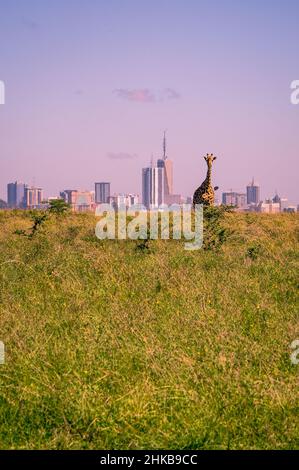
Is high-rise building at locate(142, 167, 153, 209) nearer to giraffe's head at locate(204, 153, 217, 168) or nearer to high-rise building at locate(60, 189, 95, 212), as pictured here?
high-rise building at locate(60, 189, 95, 212)

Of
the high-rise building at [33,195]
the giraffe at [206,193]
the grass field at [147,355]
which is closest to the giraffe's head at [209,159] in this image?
the giraffe at [206,193]

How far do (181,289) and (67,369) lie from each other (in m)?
3.76

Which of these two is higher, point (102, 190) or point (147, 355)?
point (147, 355)

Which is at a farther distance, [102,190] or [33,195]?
[102,190]

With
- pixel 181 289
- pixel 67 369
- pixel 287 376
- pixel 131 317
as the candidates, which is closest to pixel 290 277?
pixel 181 289

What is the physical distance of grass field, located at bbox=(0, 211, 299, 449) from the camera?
5785 mm


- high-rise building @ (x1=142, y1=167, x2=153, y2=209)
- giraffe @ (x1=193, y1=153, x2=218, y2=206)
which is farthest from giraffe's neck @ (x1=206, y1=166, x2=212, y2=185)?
high-rise building @ (x1=142, y1=167, x2=153, y2=209)

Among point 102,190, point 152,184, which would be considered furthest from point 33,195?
point 152,184

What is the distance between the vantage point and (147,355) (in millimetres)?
7074

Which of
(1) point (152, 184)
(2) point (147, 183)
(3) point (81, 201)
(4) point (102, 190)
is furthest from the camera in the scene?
(2) point (147, 183)

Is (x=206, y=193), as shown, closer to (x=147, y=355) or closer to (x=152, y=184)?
(x=147, y=355)

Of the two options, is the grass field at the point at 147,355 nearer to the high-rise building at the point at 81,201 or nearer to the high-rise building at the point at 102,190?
the high-rise building at the point at 81,201
